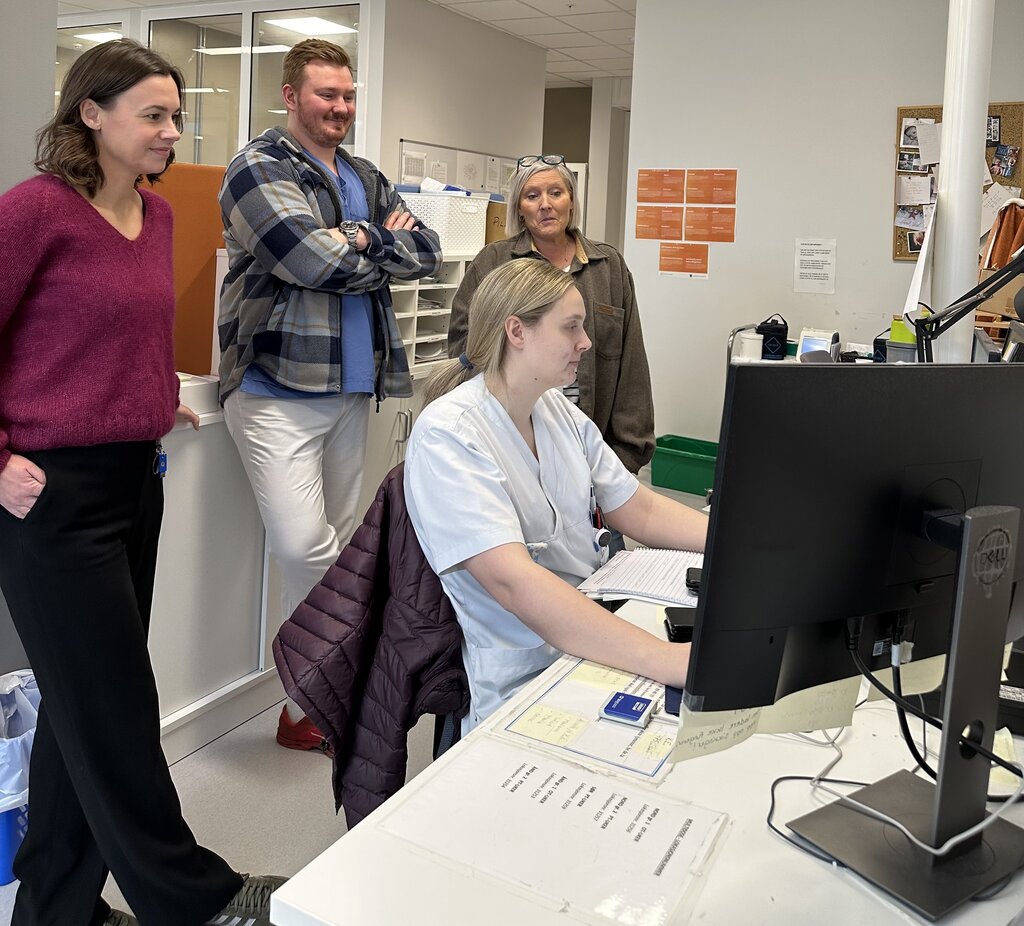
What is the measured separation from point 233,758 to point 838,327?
3.18 meters

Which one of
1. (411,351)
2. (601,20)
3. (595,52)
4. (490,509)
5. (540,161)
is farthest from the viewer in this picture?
(595,52)

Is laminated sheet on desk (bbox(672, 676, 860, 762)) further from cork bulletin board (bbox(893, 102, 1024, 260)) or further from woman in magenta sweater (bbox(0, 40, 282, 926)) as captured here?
cork bulletin board (bbox(893, 102, 1024, 260))

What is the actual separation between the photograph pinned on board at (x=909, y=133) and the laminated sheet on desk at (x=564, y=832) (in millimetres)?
3809

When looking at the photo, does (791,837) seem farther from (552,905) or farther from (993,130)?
(993,130)

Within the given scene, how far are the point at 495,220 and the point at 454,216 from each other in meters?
0.44

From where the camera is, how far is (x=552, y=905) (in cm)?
92

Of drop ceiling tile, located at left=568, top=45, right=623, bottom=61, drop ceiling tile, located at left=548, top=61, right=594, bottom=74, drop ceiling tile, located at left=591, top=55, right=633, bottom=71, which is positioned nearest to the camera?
drop ceiling tile, located at left=568, top=45, right=623, bottom=61

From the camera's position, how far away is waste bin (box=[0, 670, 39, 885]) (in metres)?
1.96

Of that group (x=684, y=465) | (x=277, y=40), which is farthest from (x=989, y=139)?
(x=277, y=40)

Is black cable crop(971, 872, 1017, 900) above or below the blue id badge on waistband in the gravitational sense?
below

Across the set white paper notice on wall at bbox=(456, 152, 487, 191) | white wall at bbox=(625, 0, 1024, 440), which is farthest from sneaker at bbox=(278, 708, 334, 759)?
white paper notice on wall at bbox=(456, 152, 487, 191)

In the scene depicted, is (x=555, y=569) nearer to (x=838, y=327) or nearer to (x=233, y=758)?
(x=233, y=758)

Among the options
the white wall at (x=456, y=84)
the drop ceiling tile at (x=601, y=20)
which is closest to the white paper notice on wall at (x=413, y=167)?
the white wall at (x=456, y=84)

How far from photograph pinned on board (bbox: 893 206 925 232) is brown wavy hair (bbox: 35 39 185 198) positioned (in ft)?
11.1
